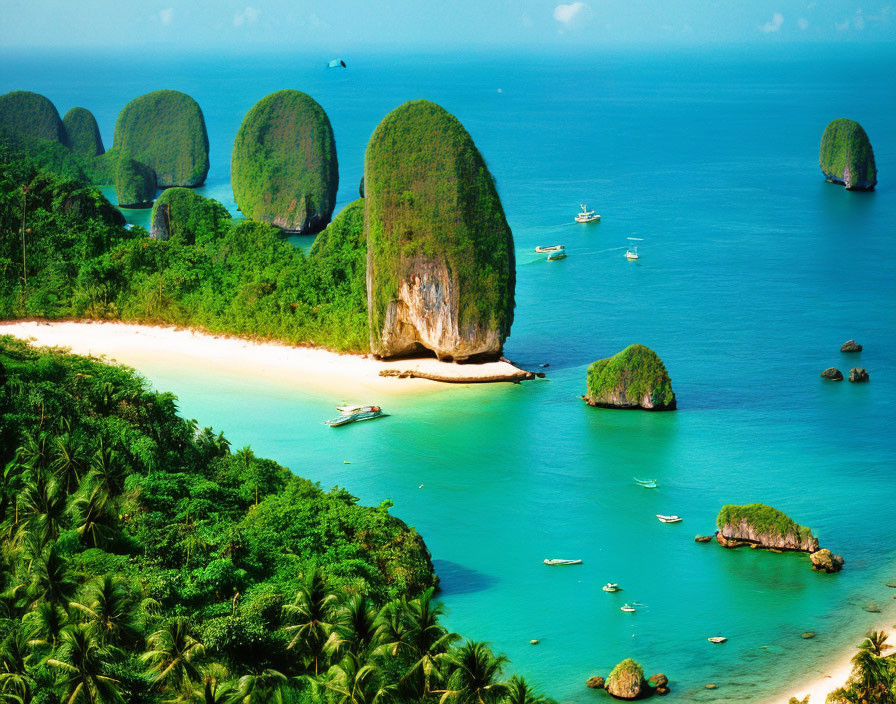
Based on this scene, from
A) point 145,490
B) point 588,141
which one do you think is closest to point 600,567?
point 145,490

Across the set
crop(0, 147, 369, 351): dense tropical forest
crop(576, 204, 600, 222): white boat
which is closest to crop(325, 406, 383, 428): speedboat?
crop(0, 147, 369, 351): dense tropical forest

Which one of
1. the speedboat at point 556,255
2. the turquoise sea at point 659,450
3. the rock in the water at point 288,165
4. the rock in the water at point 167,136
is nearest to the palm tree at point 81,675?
the turquoise sea at point 659,450

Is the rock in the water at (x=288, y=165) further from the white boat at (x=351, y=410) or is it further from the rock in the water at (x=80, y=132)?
the white boat at (x=351, y=410)

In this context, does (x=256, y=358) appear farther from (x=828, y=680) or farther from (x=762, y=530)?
(x=828, y=680)

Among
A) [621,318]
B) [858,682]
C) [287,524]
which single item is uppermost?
[621,318]

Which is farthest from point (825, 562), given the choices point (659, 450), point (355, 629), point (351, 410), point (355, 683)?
point (351, 410)

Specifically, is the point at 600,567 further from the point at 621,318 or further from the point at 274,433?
the point at 621,318

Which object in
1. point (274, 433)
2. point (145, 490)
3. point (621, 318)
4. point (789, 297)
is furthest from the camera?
point (789, 297)
